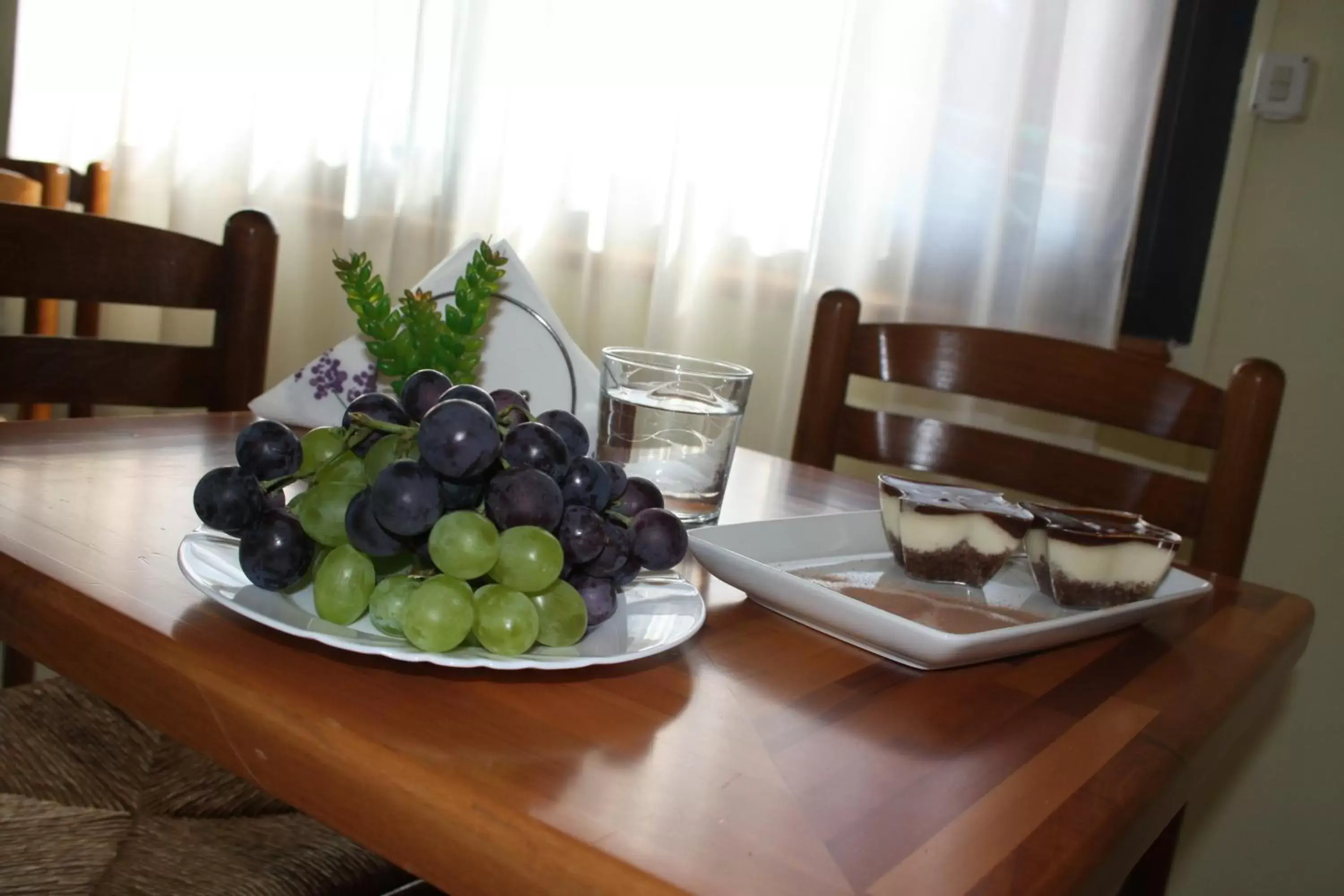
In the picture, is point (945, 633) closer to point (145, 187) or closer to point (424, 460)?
point (424, 460)

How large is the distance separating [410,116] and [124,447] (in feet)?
5.52

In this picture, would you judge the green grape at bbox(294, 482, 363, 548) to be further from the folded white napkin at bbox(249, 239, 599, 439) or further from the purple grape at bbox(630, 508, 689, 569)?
the folded white napkin at bbox(249, 239, 599, 439)

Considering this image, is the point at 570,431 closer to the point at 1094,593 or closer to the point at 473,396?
the point at 473,396

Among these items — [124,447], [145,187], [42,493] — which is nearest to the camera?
[42,493]

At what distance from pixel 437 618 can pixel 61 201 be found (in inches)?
90.4

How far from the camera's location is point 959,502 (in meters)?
0.72

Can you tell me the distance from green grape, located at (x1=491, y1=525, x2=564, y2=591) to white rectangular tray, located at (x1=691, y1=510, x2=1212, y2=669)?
0.51 ft

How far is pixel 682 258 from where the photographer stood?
80.4 inches

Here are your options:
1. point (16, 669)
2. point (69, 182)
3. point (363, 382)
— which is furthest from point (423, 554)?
point (69, 182)

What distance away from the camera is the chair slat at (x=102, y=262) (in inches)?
45.2

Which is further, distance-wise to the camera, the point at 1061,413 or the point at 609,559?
the point at 1061,413

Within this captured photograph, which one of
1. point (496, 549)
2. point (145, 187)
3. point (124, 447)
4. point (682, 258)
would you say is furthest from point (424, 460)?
point (145, 187)

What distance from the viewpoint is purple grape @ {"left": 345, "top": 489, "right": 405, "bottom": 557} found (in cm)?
53

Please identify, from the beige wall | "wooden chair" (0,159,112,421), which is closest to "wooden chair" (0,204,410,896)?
"wooden chair" (0,159,112,421)
